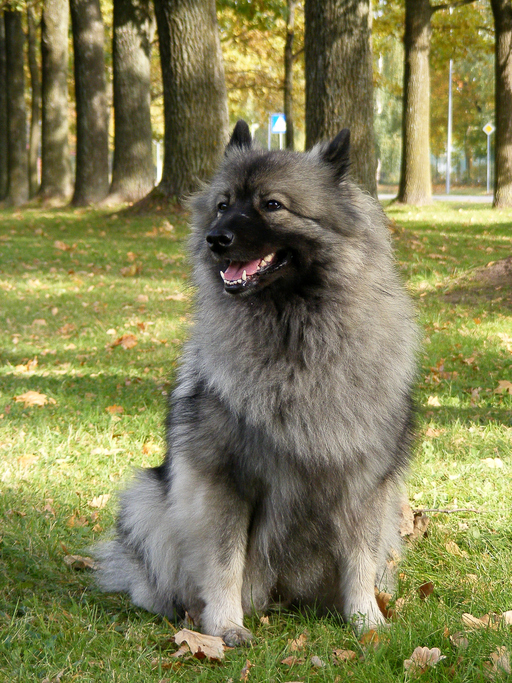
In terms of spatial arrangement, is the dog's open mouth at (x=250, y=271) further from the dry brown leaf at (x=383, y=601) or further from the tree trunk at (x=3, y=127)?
the tree trunk at (x=3, y=127)

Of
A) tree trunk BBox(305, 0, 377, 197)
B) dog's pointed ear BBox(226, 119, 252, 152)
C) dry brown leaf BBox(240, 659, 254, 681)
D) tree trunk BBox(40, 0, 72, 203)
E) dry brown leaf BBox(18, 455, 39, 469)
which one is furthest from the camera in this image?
tree trunk BBox(40, 0, 72, 203)

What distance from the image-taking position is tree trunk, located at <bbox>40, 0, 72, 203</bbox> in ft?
72.0

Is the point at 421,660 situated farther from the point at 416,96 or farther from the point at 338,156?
the point at 416,96

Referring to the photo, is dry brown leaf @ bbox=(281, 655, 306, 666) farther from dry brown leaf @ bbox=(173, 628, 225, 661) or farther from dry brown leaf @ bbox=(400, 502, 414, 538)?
dry brown leaf @ bbox=(400, 502, 414, 538)

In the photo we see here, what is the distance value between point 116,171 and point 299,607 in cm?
1651

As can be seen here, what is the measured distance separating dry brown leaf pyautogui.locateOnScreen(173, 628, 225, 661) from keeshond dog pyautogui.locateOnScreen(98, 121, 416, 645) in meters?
0.07

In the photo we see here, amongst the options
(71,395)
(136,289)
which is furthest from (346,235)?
(136,289)

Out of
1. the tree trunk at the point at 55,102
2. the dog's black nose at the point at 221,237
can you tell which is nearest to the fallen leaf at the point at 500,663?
the dog's black nose at the point at 221,237

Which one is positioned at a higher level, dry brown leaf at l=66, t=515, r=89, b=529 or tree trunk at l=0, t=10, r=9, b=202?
tree trunk at l=0, t=10, r=9, b=202

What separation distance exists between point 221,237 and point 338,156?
72 centimetres

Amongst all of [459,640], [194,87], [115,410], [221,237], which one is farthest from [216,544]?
[194,87]

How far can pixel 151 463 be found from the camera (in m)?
5.21

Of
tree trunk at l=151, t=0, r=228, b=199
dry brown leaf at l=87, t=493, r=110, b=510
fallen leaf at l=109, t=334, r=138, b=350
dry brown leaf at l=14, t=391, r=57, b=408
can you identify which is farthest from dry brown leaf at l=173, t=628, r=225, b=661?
tree trunk at l=151, t=0, r=228, b=199

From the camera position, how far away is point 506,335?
8070mm
